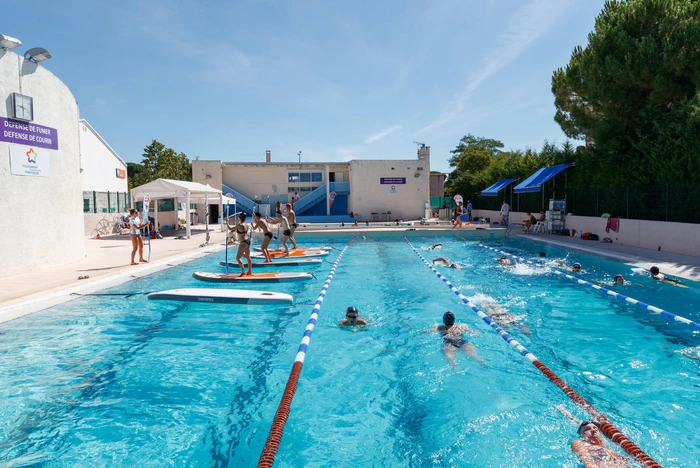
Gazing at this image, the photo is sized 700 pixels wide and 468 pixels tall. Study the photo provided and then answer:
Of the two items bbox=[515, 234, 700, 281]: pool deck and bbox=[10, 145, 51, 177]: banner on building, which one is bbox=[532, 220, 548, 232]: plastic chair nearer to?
bbox=[515, 234, 700, 281]: pool deck

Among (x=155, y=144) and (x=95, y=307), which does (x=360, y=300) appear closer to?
(x=95, y=307)

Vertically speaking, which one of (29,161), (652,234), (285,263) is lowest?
(285,263)

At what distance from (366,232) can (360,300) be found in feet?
48.4

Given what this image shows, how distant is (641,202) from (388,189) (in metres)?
20.7

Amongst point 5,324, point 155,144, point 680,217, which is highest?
point 155,144

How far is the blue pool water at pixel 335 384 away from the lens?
13.7 feet

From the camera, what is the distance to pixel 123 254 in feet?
48.2

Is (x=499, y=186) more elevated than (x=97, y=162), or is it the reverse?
(x=97, y=162)

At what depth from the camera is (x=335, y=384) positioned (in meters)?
5.57

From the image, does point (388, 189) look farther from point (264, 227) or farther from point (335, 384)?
point (335, 384)

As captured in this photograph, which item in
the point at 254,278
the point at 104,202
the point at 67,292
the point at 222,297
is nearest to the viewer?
the point at 222,297

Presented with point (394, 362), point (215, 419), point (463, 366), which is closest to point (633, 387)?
point (463, 366)

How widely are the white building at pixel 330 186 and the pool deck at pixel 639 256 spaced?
17253 millimetres

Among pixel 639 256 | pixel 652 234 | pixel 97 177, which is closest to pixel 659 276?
pixel 639 256
